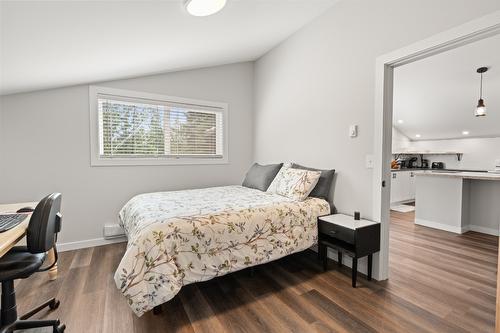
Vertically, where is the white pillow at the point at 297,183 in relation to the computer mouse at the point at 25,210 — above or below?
above

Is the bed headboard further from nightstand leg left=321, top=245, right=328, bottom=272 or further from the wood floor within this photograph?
the wood floor

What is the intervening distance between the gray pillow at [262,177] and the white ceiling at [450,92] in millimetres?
2786

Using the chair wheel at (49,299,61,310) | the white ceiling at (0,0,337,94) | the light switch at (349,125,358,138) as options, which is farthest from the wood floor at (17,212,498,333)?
the white ceiling at (0,0,337,94)

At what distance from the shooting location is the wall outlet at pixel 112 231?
3072 millimetres

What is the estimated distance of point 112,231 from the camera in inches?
122

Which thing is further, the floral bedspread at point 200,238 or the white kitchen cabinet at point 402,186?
the white kitchen cabinet at point 402,186

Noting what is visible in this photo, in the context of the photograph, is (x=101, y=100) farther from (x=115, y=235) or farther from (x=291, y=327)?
(x=291, y=327)

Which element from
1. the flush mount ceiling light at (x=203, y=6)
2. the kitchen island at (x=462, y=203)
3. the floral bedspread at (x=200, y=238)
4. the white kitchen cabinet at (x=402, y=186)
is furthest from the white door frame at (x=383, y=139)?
the white kitchen cabinet at (x=402, y=186)

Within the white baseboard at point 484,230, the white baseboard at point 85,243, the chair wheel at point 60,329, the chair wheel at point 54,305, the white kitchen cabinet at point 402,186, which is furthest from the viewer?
the white kitchen cabinet at point 402,186

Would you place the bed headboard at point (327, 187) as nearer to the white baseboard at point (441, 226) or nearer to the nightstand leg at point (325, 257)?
the nightstand leg at point (325, 257)

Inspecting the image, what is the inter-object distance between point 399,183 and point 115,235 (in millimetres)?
6037

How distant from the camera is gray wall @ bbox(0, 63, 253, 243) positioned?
267 cm

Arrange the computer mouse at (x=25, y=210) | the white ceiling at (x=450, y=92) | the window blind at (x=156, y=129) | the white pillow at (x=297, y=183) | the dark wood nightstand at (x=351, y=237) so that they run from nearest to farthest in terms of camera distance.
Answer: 1. the computer mouse at (x=25, y=210)
2. the dark wood nightstand at (x=351, y=237)
3. the white pillow at (x=297, y=183)
4. the window blind at (x=156, y=129)
5. the white ceiling at (x=450, y=92)

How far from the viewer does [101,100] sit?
10.1ft
